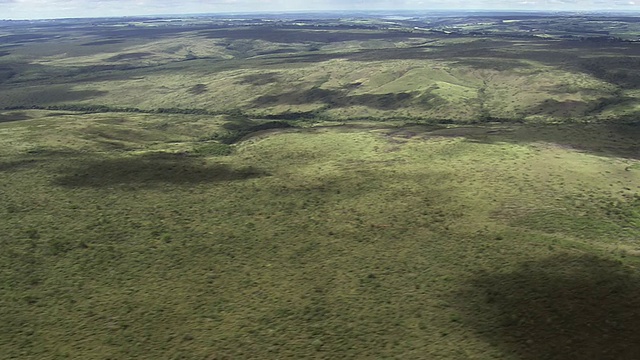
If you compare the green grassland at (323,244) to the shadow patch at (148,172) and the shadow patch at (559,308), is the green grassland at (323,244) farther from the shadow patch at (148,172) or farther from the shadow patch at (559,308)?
the shadow patch at (148,172)

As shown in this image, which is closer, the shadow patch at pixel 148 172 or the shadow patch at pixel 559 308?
the shadow patch at pixel 559 308

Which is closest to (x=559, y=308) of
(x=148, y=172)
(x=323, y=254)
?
(x=323, y=254)

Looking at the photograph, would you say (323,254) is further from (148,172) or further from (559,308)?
(148,172)

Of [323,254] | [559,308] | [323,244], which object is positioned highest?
[323,244]

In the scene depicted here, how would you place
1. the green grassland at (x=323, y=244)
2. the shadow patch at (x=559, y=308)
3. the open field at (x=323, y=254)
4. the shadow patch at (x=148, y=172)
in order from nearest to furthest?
the shadow patch at (x=559, y=308) → the open field at (x=323, y=254) → the green grassland at (x=323, y=244) → the shadow patch at (x=148, y=172)

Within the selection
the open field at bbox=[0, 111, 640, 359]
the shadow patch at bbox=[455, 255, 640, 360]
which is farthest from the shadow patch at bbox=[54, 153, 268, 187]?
the shadow patch at bbox=[455, 255, 640, 360]

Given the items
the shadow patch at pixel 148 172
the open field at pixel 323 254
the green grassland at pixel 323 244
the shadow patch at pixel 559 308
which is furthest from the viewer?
the shadow patch at pixel 148 172

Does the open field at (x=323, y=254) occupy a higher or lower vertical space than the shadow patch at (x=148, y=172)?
lower

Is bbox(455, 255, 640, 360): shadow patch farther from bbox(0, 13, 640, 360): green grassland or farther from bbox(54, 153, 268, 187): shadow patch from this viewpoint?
bbox(54, 153, 268, 187): shadow patch

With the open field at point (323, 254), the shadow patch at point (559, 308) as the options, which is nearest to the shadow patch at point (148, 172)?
the open field at point (323, 254)
